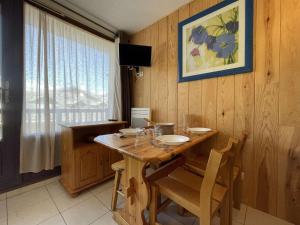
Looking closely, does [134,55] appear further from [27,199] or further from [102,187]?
[27,199]

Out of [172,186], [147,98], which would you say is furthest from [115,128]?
[172,186]

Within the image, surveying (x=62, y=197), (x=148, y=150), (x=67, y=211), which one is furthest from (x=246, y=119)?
(x=62, y=197)

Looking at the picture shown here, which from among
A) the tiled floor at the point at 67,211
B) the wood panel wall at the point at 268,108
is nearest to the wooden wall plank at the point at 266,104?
the wood panel wall at the point at 268,108

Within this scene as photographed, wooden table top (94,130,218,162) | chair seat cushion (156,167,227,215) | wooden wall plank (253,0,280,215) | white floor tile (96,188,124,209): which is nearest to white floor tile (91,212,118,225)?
white floor tile (96,188,124,209)

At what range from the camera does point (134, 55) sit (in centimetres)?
242

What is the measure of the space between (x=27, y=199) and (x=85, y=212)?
0.76 metres

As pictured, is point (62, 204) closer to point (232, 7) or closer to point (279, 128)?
point (279, 128)

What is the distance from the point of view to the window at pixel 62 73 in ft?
5.96

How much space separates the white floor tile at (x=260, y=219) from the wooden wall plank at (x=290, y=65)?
2.97 feet

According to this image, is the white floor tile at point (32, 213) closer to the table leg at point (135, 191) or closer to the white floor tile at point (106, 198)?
the white floor tile at point (106, 198)

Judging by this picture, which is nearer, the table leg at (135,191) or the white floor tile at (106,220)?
the table leg at (135,191)

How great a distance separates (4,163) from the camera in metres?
1.68

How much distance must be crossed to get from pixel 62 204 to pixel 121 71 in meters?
2.09

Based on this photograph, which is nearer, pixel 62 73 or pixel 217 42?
pixel 217 42
